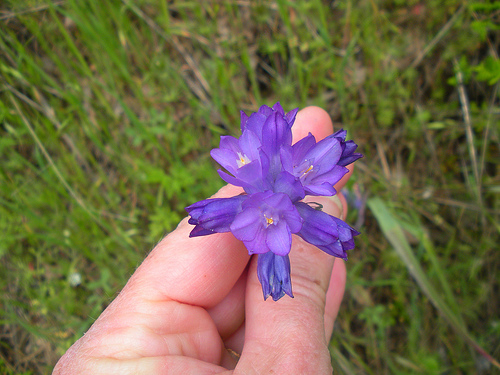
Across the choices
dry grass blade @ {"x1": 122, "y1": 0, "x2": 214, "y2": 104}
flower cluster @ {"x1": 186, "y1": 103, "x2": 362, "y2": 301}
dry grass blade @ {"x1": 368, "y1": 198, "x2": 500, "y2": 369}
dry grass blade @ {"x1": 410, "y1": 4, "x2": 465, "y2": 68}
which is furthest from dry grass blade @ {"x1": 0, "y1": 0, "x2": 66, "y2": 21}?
dry grass blade @ {"x1": 410, "y1": 4, "x2": 465, "y2": 68}

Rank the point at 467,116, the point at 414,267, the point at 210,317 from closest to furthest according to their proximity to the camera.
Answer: the point at 210,317 < the point at 414,267 < the point at 467,116

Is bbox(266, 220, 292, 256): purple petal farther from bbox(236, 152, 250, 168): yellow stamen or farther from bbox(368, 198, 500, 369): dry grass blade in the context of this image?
bbox(368, 198, 500, 369): dry grass blade

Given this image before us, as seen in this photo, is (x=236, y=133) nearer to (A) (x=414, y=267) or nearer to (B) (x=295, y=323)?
(A) (x=414, y=267)

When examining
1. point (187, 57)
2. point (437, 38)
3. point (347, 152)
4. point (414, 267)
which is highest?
point (187, 57)

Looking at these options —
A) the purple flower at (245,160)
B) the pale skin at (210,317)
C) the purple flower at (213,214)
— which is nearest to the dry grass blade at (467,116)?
the pale skin at (210,317)

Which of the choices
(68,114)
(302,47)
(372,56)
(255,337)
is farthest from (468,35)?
(68,114)

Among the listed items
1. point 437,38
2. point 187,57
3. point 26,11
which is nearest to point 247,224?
point 187,57
